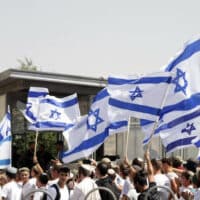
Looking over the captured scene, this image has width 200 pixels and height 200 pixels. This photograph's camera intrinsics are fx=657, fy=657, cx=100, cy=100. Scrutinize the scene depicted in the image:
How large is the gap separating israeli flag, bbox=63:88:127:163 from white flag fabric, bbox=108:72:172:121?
1.94 ft

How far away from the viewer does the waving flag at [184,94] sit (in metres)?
9.70

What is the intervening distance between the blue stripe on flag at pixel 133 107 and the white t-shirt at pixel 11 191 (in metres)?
2.06

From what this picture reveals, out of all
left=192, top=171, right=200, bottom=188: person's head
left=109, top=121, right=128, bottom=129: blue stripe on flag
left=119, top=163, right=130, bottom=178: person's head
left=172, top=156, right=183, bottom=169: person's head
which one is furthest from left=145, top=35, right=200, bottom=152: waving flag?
left=192, top=171, right=200, bottom=188: person's head

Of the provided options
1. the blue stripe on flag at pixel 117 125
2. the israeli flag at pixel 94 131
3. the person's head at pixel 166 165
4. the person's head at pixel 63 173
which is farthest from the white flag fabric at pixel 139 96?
the person's head at pixel 63 173

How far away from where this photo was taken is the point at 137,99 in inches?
404

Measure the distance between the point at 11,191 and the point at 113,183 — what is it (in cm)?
158

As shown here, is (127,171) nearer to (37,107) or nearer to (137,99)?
(137,99)

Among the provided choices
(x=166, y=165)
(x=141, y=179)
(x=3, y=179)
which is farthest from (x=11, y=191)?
(x=141, y=179)

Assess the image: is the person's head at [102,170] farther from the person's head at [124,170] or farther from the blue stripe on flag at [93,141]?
the blue stripe on flag at [93,141]

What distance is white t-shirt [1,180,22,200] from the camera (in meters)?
9.91

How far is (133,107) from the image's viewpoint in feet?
34.1

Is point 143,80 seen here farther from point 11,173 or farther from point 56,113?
point 56,113

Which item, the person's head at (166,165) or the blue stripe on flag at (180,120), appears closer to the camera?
the blue stripe on flag at (180,120)

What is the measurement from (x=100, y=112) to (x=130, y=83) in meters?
1.28
